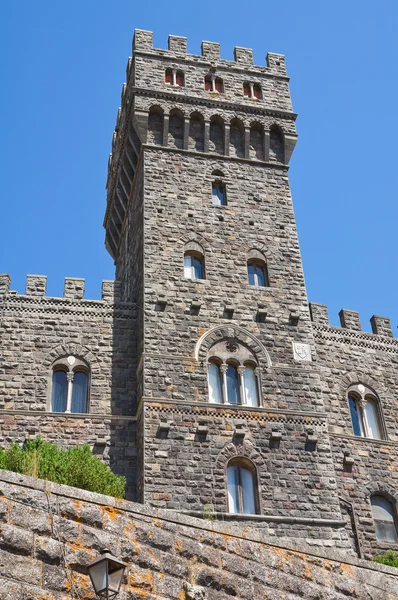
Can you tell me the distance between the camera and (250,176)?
2352cm

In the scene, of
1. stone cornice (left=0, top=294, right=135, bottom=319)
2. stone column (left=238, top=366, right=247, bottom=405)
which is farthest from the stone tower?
stone cornice (left=0, top=294, right=135, bottom=319)

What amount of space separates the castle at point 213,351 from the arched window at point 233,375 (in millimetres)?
35

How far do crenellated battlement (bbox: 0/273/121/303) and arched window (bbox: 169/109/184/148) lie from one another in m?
4.80

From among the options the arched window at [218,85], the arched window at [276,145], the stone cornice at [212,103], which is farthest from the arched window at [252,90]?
the arched window at [276,145]

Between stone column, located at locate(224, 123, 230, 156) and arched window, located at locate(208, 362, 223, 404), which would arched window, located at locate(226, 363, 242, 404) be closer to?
arched window, located at locate(208, 362, 223, 404)

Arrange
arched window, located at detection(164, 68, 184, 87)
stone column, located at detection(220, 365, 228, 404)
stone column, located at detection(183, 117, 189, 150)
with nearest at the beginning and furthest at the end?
1. stone column, located at detection(220, 365, 228, 404)
2. stone column, located at detection(183, 117, 189, 150)
3. arched window, located at detection(164, 68, 184, 87)

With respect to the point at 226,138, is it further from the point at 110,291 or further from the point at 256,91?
the point at 110,291

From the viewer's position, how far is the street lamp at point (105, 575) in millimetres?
7146

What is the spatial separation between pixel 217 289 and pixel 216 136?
555 cm

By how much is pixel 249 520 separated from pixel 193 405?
289 cm

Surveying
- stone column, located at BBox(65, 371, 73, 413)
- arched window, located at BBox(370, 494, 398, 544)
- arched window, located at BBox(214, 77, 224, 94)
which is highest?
arched window, located at BBox(214, 77, 224, 94)

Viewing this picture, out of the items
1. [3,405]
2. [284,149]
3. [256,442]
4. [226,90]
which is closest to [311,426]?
[256,442]

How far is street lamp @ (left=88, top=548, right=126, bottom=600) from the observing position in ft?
23.4

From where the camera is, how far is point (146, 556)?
8.22 meters
